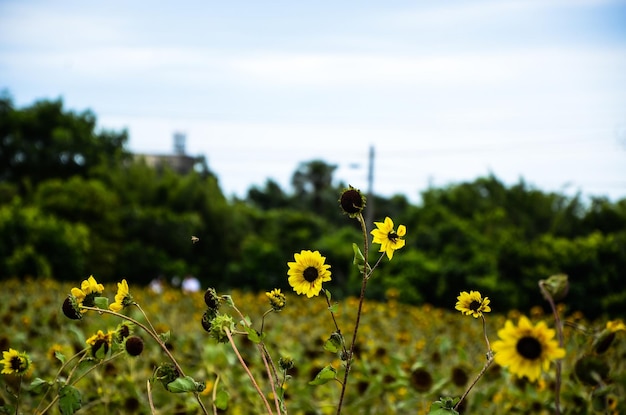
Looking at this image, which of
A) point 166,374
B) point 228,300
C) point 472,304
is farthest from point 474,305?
point 166,374

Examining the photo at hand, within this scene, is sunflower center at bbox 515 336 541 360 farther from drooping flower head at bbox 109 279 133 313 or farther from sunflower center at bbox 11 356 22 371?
sunflower center at bbox 11 356 22 371

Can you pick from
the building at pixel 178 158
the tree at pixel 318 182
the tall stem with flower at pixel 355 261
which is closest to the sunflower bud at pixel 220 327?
the tall stem with flower at pixel 355 261

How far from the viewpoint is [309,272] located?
4.29ft

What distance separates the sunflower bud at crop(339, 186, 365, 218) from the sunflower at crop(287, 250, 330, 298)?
0.32 feet

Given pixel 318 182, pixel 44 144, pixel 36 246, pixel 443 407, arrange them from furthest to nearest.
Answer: pixel 318 182, pixel 44 144, pixel 36 246, pixel 443 407

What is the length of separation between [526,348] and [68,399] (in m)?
0.87

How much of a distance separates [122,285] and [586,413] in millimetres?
A: 1213

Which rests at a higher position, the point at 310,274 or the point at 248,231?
the point at 310,274

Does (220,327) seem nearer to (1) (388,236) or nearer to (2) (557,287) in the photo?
(1) (388,236)

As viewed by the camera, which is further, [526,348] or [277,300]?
[277,300]

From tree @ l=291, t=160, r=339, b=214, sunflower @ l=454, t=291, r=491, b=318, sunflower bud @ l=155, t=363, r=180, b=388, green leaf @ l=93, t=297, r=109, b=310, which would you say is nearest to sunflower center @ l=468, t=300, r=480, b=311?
sunflower @ l=454, t=291, r=491, b=318

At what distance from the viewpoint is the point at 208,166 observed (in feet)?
96.9

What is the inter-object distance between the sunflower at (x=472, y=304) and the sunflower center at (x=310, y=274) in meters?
0.25

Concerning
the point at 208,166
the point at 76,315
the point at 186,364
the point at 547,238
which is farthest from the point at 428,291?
the point at 208,166
